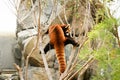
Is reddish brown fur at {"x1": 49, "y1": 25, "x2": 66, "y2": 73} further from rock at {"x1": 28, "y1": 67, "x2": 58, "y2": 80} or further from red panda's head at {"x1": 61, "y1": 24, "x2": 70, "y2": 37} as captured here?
rock at {"x1": 28, "y1": 67, "x2": 58, "y2": 80}

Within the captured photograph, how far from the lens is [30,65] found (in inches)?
188

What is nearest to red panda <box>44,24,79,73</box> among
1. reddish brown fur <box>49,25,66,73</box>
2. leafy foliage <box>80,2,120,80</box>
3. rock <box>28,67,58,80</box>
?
reddish brown fur <box>49,25,66,73</box>

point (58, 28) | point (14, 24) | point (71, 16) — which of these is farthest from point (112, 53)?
point (14, 24)

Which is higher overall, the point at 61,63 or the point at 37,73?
the point at 61,63

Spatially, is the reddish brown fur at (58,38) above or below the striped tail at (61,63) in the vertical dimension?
above

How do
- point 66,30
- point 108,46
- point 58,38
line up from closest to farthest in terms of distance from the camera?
point 108,46 → point 58,38 → point 66,30

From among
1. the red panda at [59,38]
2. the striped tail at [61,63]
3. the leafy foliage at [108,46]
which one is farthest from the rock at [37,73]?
the leafy foliage at [108,46]

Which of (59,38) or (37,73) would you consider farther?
(37,73)

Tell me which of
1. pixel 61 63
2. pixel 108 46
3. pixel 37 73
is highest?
pixel 108 46

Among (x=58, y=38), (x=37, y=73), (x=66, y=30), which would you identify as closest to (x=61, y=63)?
(x=58, y=38)

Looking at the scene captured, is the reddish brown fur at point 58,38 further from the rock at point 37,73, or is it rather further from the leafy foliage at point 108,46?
the rock at point 37,73

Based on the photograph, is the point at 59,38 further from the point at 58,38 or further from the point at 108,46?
the point at 108,46

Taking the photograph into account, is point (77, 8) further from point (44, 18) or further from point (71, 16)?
point (44, 18)

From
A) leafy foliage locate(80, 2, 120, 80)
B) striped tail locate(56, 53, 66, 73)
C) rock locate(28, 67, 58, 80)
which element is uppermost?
leafy foliage locate(80, 2, 120, 80)
